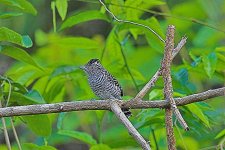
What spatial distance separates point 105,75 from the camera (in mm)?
4402

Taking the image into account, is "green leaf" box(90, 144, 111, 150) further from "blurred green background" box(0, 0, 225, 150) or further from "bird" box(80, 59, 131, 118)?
"bird" box(80, 59, 131, 118)

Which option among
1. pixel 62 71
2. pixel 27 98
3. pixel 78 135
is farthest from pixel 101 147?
pixel 62 71

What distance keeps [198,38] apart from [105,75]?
4.98ft

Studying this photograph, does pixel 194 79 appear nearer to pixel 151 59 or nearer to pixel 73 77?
pixel 151 59

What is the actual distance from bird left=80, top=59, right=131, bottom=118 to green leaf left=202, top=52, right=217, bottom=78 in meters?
0.77

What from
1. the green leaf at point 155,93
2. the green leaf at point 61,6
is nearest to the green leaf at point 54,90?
the green leaf at point 61,6

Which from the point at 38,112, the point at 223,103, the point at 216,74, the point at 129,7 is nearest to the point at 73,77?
the point at 129,7

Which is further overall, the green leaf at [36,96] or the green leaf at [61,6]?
the green leaf at [61,6]

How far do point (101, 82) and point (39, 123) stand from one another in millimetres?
847

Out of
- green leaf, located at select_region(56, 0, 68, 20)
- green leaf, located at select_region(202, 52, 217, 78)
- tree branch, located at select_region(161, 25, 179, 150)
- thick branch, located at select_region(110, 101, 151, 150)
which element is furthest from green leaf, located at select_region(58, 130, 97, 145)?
tree branch, located at select_region(161, 25, 179, 150)

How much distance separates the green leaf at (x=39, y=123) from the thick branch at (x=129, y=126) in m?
0.86

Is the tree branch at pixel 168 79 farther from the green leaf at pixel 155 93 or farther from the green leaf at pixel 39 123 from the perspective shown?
the green leaf at pixel 39 123

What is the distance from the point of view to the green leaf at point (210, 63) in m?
3.51

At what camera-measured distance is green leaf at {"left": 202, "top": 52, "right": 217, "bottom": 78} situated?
11.5 feet
